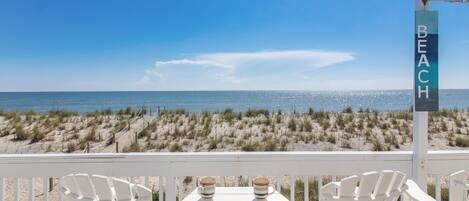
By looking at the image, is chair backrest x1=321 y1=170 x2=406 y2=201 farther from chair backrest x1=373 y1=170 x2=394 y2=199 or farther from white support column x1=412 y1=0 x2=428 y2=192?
white support column x1=412 y1=0 x2=428 y2=192

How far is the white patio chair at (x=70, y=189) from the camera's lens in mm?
1850

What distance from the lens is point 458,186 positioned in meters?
2.29

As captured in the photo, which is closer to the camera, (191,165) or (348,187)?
(348,187)

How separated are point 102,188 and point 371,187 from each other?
1.49m

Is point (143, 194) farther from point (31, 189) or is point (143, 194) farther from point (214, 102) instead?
point (214, 102)

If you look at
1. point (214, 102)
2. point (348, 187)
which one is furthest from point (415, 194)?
point (214, 102)

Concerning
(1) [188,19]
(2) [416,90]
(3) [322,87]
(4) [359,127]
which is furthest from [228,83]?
(2) [416,90]

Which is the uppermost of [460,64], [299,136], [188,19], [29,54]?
[188,19]

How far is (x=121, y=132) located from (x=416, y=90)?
8.53 metres

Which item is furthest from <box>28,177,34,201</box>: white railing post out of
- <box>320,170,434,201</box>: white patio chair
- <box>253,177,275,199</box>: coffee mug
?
<box>320,170,434,201</box>: white patio chair

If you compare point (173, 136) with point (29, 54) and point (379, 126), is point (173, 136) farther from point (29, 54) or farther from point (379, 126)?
point (29, 54)

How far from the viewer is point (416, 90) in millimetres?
2406

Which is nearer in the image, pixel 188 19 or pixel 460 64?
pixel 460 64

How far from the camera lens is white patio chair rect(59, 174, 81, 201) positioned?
185 cm
